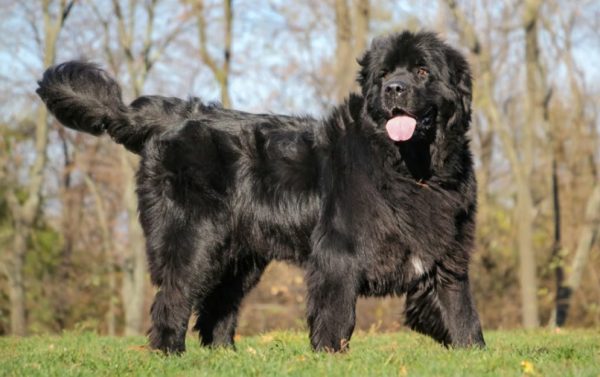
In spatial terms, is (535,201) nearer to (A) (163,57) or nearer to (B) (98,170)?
(A) (163,57)

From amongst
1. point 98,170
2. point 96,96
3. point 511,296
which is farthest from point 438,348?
point 98,170

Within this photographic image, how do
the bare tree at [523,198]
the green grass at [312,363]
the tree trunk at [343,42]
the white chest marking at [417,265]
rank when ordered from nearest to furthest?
the green grass at [312,363]
the white chest marking at [417,265]
the bare tree at [523,198]
the tree trunk at [343,42]

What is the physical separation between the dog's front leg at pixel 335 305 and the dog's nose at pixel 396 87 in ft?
3.81

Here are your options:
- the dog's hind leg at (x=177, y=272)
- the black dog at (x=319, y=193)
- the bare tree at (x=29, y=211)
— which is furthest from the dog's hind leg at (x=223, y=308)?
the bare tree at (x=29, y=211)

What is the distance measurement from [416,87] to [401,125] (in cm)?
29

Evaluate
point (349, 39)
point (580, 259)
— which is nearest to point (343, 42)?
point (349, 39)

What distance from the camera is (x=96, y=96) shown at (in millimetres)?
7008

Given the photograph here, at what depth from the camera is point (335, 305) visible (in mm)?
5758

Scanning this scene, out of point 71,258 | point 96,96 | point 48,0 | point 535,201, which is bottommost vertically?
point 71,258

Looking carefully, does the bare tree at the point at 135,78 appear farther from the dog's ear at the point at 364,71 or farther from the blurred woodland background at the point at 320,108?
the dog's ear at the point at 364,71

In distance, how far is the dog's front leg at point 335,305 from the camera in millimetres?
5746

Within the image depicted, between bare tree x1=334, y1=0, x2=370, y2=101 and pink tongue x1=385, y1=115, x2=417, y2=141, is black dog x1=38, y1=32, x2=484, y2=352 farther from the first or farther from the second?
bare tree x1=334, y1=0, x2=370, y2=101

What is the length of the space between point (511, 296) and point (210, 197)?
17.1 metres

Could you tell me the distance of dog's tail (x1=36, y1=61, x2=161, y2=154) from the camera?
6.94 meters
